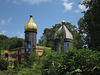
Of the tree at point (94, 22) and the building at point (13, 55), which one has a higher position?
the tree at point (94, 22)

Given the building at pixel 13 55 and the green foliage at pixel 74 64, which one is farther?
the building at pixel 13 55

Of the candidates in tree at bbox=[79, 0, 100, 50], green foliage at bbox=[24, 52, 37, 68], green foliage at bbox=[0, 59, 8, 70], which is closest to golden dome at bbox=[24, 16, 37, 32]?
green foliage at bbox=[0, 59, 8, 70]

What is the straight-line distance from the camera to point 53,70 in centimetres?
918

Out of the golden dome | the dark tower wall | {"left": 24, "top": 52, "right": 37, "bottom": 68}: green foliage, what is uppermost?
the golden dome

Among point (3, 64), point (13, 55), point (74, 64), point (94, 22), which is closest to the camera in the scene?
point (74, 64)

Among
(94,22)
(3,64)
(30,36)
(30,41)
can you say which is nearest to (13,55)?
(3,64)

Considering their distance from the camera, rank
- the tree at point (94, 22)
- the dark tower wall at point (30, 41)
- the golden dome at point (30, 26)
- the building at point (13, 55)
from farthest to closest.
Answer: the building at point (13, 55) → the dark tower wall at point (30, 41) → the golden dome at point (30, 26) → the tree at point (94, 22)

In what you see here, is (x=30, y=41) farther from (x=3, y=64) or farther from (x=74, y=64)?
(x=74, y=64)

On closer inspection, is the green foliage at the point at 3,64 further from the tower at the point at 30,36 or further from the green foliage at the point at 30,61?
the green foliage at the point at 30,61

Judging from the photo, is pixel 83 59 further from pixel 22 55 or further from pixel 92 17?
pixel 22 55

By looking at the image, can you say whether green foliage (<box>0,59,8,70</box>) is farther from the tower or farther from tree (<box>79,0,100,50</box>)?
tree (<box>79,0,100,50</box>)

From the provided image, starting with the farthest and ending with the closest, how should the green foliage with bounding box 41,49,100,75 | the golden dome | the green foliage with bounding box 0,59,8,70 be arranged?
the green foliage with bounding box 0,59,8,70
the golden dome
the green foliage with bounding box 41,49,100,75

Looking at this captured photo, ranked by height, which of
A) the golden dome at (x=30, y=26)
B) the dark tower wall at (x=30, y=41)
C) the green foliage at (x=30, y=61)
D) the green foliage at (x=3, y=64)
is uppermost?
the golden dome at (x=30, y=26)

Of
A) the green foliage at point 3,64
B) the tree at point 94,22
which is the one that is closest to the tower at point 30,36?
the green foliage at point 3,64
